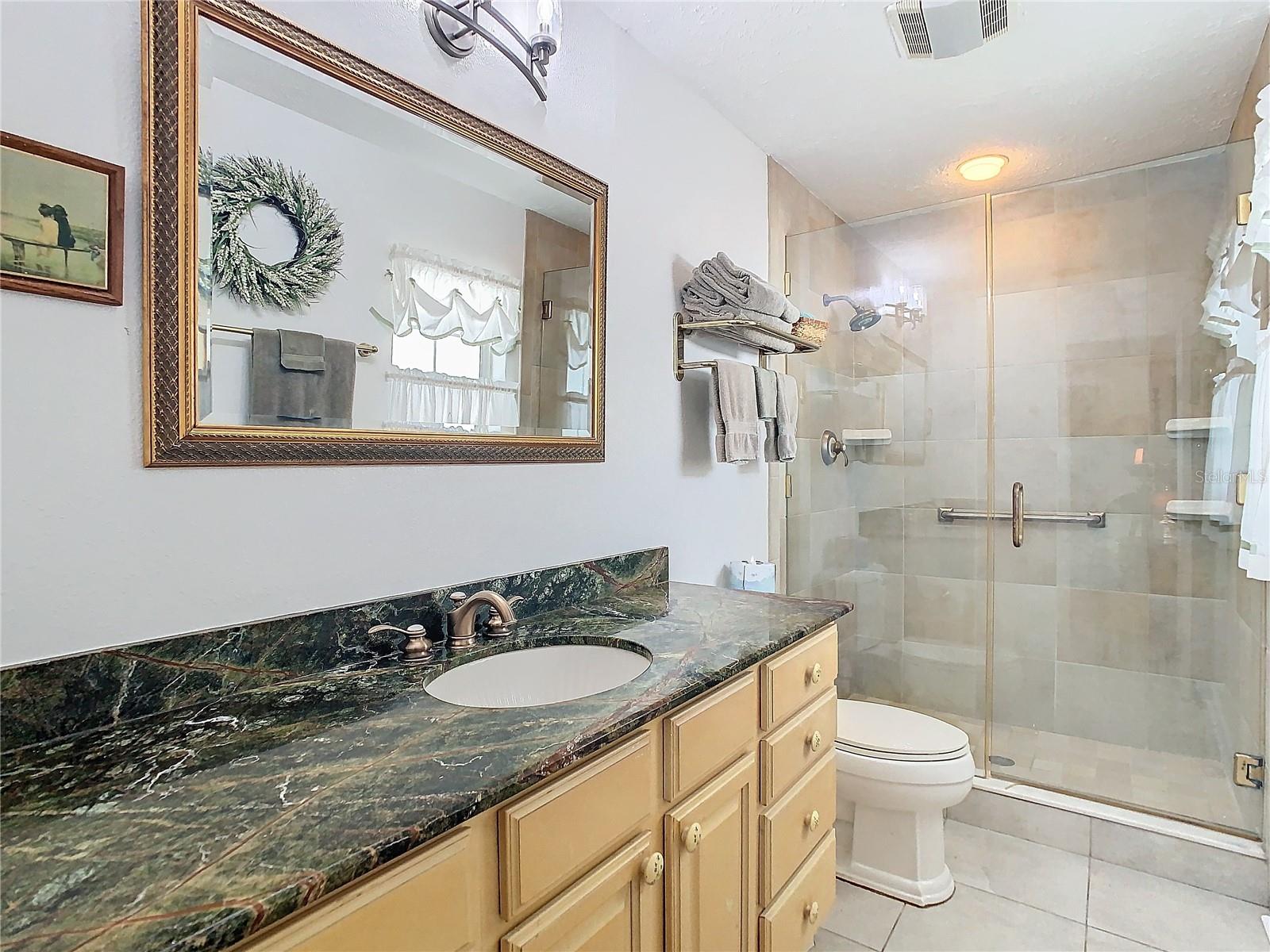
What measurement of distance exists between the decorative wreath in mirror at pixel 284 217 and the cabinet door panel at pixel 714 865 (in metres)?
1.03

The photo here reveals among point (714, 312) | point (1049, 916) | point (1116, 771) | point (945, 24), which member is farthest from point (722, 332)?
point (1116, 771)

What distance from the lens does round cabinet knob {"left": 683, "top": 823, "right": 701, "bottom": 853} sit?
112 centimetres

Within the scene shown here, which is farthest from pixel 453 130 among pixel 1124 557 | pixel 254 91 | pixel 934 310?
pixel 1124 557

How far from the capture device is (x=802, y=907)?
61.1 inches

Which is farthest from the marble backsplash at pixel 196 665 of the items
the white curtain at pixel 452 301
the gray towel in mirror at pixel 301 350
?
the white curtain at pixel 452 301

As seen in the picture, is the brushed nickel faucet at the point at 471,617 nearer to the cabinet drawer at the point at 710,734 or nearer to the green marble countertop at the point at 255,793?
the green marble countertop at the point at 255,793

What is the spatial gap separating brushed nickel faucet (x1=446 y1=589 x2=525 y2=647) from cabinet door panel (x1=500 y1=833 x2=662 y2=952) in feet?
1.55

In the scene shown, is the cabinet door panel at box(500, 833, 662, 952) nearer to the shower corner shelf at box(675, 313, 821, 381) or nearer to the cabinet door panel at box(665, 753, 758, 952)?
the cabinet door panel at box(665, 753, 758, 952)

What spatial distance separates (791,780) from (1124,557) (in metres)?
1.79

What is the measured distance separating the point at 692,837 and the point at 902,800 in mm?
1122

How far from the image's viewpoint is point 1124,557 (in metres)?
2.52

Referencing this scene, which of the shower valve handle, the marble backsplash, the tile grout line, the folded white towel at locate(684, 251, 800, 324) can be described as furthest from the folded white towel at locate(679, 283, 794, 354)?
the tile grout line

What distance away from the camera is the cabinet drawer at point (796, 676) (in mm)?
1378

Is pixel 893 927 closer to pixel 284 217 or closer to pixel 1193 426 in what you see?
pixel 1193 426
